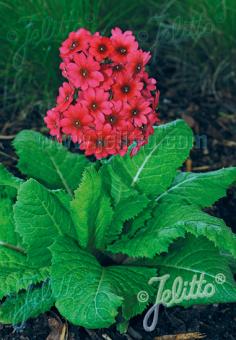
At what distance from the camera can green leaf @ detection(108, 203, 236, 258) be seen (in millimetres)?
2455

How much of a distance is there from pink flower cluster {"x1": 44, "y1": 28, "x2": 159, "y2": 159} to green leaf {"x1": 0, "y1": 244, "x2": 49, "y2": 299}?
2.04ft

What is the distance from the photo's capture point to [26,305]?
2703 mm

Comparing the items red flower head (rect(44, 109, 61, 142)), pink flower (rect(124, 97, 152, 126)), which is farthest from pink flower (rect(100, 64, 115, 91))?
red flower head (rect(44, 109, 61, 142))

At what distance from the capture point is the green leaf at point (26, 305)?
2.68 m

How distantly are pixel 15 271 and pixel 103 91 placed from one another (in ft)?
2.95

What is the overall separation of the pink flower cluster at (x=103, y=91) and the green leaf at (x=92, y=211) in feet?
0.52

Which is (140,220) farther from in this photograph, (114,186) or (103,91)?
(103,91)

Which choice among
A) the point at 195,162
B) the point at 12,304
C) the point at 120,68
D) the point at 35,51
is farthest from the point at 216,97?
the point at 12,304

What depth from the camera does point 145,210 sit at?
286 cm

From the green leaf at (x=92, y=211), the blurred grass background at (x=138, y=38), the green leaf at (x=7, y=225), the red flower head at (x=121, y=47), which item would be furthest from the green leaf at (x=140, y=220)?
the blurred grass background at (x=138, y=38)

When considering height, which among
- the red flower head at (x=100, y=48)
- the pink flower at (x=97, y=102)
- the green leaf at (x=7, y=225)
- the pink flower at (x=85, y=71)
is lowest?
the green leaf at (x=7, y=225)

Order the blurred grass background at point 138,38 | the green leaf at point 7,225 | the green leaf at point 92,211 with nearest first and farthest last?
the green leaf at point 92,211 → the green leaf at point 7,225 → the blurred grass background at point 138,38

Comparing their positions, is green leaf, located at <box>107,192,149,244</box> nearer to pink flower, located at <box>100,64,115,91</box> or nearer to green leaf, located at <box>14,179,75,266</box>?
green leaf, located at <box>14,179,75,266</box>

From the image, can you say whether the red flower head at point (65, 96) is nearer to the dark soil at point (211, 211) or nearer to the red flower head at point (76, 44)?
the red flower head at point (76, 44)
